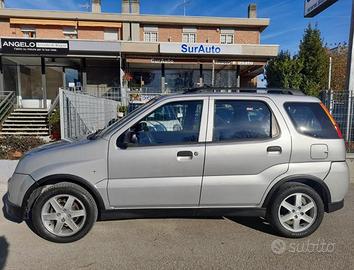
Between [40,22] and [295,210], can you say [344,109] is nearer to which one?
[295,210]

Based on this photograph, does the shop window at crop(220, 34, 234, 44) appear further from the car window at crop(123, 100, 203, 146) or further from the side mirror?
the side mirror

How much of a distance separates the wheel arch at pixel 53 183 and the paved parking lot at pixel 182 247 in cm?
46

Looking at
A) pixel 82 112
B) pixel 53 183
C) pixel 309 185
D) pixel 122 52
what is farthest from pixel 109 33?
pixel 309 185

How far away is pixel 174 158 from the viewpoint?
3.59 m

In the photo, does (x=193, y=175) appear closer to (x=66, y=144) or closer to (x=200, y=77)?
(x=66, y=144)

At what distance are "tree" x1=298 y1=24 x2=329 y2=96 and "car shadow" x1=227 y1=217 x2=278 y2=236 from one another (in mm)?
20668

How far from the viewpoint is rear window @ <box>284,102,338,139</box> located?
3.75 meters

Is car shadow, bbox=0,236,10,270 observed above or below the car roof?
below

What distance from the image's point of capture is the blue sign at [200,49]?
57.6ft

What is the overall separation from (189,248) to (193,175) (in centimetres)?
84

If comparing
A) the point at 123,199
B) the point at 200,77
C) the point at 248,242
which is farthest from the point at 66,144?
the point at 200,77

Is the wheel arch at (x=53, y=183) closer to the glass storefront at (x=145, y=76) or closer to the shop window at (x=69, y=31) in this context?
the glass storefront at (x=145, y=76)

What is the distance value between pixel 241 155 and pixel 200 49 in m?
15.0

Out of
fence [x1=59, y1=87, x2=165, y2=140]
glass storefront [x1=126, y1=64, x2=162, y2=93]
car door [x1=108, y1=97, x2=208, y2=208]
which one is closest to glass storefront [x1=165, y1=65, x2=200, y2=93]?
A: glass storefront [x1=126, y1=64, x2=162, y2=93]
